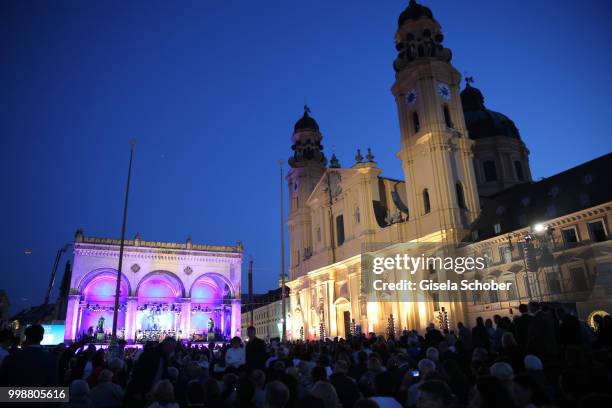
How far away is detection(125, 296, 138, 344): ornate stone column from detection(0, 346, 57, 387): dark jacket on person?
44213 mm

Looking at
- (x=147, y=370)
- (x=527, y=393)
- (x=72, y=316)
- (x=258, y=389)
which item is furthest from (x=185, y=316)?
(x=527, y=393)

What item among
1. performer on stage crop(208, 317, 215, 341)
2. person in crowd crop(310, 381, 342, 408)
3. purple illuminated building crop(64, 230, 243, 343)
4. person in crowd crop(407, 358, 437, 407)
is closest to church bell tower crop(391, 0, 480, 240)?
person in crowd crop(407, 358, 437, 407)

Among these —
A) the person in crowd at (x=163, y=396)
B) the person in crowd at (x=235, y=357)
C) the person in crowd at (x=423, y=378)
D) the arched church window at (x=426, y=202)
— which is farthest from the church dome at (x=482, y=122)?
the person in crowd at (x=163, y=396)

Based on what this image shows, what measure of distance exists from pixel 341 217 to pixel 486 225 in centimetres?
1692

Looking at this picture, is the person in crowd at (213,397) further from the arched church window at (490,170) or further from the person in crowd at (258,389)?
the arched church window at (490,170)

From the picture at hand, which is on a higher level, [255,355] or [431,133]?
[431,133]

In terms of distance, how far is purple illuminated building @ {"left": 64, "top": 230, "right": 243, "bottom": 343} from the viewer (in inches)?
1817

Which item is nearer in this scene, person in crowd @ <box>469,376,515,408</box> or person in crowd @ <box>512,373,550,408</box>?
person in crowd @ <box>469,376,515,408</box>

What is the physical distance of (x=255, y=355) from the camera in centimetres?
1010

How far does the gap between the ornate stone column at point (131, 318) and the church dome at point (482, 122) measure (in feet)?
135

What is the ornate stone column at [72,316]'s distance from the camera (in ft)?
145

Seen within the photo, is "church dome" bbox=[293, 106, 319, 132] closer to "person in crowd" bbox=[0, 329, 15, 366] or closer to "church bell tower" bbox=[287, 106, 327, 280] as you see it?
"church bell tower" bbox=[287, 106, 327, 280]

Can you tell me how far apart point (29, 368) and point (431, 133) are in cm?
3241

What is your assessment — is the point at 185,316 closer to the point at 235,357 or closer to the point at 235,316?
the point at 235,316
